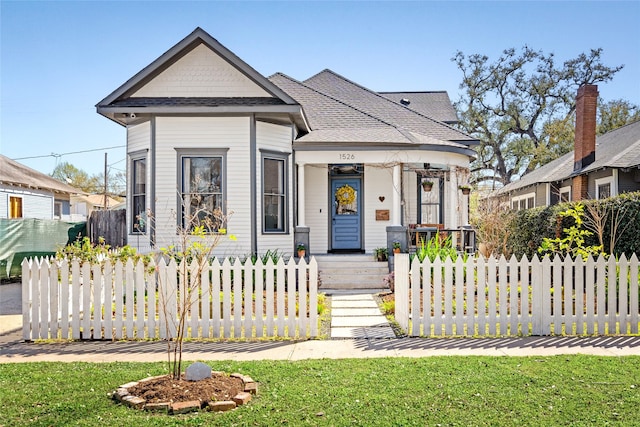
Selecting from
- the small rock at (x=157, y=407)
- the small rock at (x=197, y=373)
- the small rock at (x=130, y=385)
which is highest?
the small rock at (x=197, y=373)

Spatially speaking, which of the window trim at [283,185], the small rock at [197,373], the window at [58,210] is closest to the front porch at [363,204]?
the window trim at [283,185]

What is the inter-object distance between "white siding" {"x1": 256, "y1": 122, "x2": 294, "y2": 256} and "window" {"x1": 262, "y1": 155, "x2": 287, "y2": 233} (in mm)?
130

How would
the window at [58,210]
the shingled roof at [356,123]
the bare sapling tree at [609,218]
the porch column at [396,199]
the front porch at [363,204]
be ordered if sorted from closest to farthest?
the bare sapling tree at [609,218] < the porch column at [396,199] < the shingled roof at [356,123] < the front porch at [363,204] < the window at [58,210]

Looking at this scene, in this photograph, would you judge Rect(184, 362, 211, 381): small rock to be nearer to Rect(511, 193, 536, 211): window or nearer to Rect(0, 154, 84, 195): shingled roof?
Rect(0, 154, 84, 195): shingled roof

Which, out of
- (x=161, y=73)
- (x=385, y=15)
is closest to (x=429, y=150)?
(x=385, y=15)

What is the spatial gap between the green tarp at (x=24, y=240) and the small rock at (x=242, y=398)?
11186 millimetres

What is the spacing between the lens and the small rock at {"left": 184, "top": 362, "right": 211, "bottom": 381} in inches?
198

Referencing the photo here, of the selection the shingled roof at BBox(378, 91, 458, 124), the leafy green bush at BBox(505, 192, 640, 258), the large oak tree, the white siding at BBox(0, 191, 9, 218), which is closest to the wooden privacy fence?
the leafy green bush at BBox(505, 192, 640, 258)

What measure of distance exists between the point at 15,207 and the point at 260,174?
14551 millimetres

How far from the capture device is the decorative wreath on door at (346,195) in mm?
15828

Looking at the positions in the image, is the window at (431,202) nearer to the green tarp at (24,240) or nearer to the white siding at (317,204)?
the white siding at (317,204)

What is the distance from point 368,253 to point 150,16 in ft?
26.9

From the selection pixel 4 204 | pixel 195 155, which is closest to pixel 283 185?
pixel 195 155

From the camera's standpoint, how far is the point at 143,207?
13.7m
